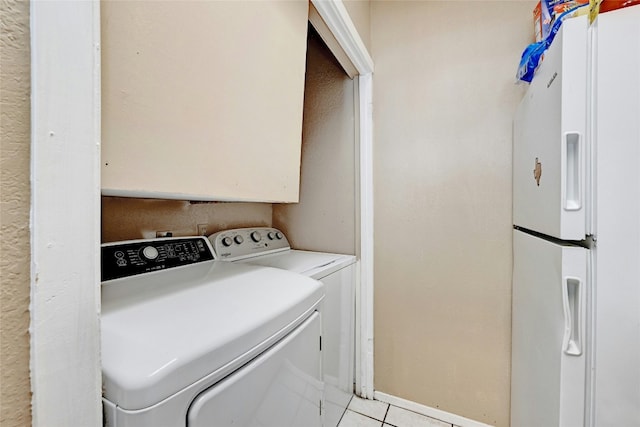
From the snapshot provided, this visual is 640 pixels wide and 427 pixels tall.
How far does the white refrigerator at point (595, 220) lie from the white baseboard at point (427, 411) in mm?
886

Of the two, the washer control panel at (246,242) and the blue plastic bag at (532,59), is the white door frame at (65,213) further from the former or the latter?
the blue plastic bag at (532,59)

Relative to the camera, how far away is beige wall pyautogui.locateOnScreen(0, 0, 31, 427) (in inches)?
12.5

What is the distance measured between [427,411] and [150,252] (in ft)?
5.74

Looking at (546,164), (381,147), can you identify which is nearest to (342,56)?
(381,147)

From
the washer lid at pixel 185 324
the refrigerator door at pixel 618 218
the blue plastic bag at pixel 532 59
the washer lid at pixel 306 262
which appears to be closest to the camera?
the washer lid at pixel 185 324

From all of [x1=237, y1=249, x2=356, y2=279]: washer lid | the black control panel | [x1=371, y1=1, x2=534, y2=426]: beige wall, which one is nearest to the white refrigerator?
[x1=371, y1=1, x2=534, y2=426]: beige wall

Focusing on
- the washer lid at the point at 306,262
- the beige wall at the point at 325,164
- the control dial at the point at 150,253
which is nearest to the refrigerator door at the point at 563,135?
the washer lid at the point at 306,262

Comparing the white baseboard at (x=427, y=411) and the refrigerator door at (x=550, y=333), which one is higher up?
the refrigerator door at (x=550, y=333)

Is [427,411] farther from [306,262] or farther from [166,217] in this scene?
[166,217]

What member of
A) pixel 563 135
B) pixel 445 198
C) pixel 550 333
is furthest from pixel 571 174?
pixel 445 198

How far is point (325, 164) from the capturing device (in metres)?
1.88

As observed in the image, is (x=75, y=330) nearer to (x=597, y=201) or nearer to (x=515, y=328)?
(x=597, y=201)

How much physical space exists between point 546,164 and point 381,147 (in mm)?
985

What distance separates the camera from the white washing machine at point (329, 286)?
1.37 meters
